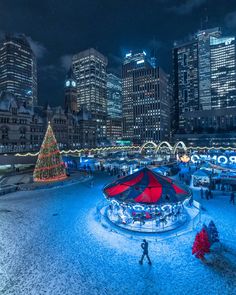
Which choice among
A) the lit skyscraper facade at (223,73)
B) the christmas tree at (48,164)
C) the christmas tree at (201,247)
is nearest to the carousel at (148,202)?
the christmas tree at (201,247)

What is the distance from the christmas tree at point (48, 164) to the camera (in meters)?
34.9

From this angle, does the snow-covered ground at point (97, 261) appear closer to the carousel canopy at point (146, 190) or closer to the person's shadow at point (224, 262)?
the person's shadow at point (224, 262)

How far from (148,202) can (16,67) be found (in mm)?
209114

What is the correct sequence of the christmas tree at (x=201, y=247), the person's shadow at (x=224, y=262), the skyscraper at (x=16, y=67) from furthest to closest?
the skyscraper at (x=16, y=67) < the christmas tree at (x=201, y=247) < the person's shadow at (x=224, y=262)

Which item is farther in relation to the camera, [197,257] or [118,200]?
[118,200]

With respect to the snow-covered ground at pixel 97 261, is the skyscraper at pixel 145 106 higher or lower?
higher

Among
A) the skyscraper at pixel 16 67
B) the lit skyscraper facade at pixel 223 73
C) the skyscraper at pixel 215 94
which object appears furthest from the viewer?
the skyscraper at pixel 16 67

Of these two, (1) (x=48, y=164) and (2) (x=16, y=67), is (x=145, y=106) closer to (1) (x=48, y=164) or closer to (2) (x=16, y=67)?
(2) (x=16, y=67)

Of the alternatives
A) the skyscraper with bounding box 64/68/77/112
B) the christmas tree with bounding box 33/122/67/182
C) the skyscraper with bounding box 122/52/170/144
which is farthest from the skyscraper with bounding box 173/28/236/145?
the christmas tree with bounding box 33/122/67/182

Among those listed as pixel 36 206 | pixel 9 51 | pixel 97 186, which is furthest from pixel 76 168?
pixel 9 51

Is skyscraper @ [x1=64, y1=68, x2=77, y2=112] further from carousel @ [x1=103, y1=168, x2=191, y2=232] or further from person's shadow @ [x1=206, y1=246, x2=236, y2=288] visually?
person's shadow @ [x1=206, y1=246, x2=236, y2=288]

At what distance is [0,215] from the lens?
64.7 feet

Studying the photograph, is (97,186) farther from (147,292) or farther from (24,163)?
(24,163)

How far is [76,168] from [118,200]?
3502 centimetres
